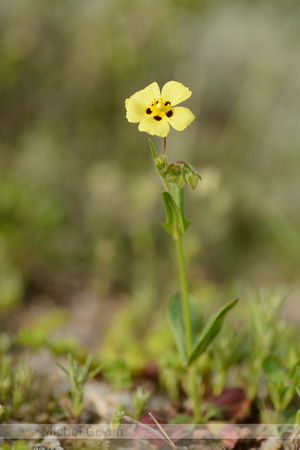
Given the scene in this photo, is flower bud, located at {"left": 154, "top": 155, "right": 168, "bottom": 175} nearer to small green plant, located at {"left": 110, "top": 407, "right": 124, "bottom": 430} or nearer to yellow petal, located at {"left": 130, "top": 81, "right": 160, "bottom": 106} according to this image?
yellow petal, located at {"left": 130, "top": 81, "right": 160, "bottom": 106}

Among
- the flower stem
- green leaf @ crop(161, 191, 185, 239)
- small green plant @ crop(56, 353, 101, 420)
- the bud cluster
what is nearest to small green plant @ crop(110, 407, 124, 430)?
small green plant @ crop(56, 353, 101, 420)

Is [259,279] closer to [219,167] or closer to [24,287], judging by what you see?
[219,167]

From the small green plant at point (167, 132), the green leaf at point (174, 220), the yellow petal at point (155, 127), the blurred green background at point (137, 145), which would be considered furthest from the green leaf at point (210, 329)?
the blurred green background at point (137, 145)

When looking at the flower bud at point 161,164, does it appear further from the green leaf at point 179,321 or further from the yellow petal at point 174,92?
the green leaf at point 179,321

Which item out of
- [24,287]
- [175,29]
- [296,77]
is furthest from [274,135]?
[24,287]

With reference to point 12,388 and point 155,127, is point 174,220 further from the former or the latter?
point 12,388

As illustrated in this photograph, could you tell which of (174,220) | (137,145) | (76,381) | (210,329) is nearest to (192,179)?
(174,220)
